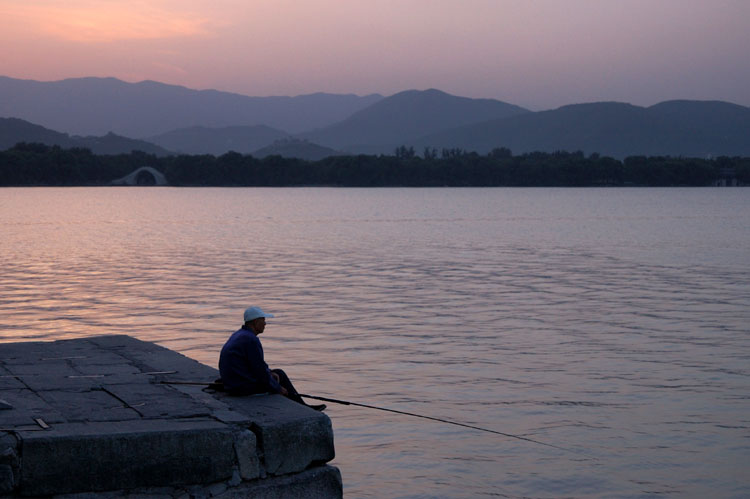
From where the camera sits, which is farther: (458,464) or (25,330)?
(25,330)

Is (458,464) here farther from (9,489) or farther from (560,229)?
(560,229)

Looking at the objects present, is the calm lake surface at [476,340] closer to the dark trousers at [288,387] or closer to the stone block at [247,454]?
the dark trousers at [288,387]

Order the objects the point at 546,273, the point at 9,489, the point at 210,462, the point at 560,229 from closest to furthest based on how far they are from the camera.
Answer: the point at 9,489
the point at 210,462
the point at 546,273
the point at 560,229

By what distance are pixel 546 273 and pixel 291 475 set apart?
24.9m

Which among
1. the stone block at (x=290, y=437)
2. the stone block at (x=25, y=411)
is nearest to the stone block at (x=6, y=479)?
the stone block at (x=25, y=411)

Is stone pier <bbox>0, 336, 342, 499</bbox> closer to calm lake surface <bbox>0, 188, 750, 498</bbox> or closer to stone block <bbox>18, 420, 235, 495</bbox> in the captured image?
stone block <bbox>18, 420, 235, 495</bbox>

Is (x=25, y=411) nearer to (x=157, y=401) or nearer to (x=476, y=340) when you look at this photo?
(x=157, y=401)

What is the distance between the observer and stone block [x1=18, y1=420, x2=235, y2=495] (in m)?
8.03

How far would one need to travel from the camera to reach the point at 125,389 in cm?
1033

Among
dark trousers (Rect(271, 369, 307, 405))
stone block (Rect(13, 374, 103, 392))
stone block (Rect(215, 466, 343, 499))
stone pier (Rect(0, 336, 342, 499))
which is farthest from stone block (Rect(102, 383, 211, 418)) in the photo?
dark trousers (Rect(271, 369, 307, 405))

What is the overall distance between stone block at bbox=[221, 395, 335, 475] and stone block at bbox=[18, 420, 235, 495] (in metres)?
0.35

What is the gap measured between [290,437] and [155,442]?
1242mm

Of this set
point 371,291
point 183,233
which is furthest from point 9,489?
point 183,233

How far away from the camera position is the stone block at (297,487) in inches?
341
